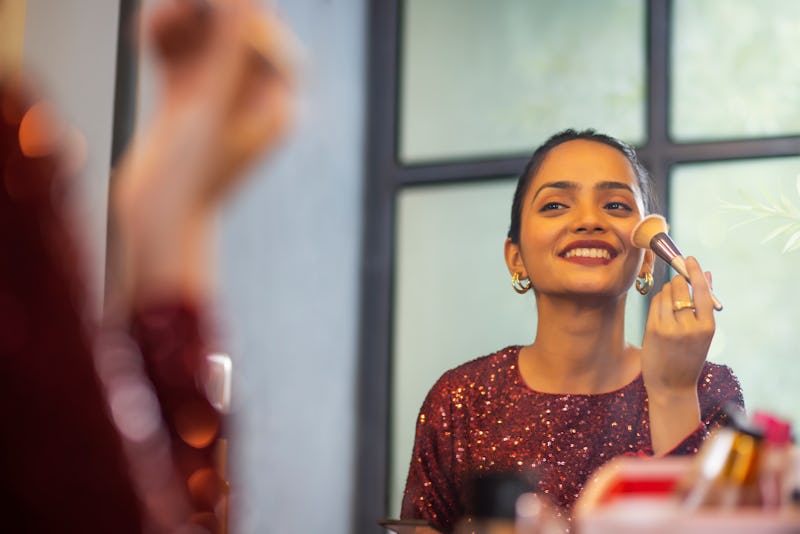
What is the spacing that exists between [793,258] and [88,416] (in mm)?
1480

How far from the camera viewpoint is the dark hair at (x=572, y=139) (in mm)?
1199

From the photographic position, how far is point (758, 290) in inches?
63.4

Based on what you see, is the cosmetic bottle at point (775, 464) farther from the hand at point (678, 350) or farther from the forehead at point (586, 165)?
the forehead at point (586, 165)

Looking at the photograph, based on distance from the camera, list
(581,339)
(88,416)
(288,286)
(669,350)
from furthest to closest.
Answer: (288,286) < (581,339) < (669,350) < (88,416)

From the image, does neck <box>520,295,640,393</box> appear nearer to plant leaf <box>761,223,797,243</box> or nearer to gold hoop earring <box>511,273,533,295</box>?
gold hoop earring <box>511,273,533,295</box>

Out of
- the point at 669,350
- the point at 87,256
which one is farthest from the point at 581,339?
the point at 87,256

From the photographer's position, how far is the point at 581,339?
1160mm

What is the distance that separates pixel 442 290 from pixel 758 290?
0.59 metres

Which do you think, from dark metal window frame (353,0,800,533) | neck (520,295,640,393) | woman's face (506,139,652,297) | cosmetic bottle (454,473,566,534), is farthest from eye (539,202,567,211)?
cosmetic bottle (454,473,566,534)

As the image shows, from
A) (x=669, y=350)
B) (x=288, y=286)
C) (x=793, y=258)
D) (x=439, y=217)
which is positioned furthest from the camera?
(x=439, y=217)

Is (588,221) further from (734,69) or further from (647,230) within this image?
(734,69)

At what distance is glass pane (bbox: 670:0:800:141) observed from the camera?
167 centimetres

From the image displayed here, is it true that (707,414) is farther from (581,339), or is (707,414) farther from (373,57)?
(373,57)

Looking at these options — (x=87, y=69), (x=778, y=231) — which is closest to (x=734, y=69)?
(x=778, y=231)
